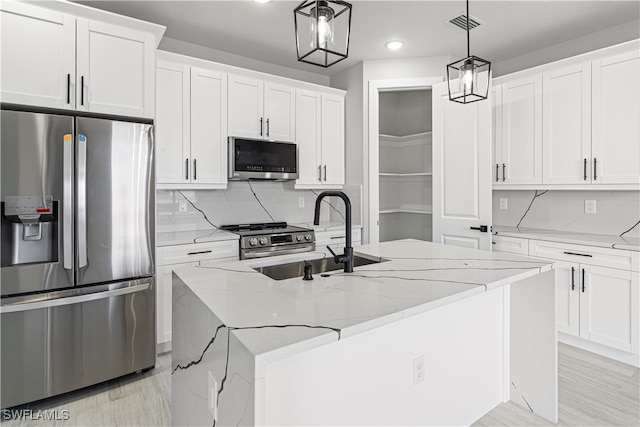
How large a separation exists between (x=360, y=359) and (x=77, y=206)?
6.25ft

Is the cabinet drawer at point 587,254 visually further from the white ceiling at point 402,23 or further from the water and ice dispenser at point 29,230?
the water and ice dispenser at point 29,230

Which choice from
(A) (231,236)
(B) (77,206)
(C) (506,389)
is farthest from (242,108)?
(C) (506,389)

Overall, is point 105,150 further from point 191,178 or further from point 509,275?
point 509,275

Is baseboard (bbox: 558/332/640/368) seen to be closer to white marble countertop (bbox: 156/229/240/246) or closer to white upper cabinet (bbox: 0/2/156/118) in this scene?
white marble countertop (bbox: 156/229/240/246)

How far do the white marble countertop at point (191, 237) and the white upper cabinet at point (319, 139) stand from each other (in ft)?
3.42

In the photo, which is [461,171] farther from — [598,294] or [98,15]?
[98,15]

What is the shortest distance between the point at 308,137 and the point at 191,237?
1642 mm

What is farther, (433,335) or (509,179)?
(509,179)

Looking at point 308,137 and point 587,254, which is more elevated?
point 308,137

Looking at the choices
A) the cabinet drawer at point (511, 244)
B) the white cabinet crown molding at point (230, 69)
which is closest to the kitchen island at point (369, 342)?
the cabinet drawer at point (511, 244)

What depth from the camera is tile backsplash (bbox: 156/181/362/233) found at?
3.32 m

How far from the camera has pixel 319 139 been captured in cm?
395

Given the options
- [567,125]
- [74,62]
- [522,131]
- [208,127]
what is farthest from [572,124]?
[74,62]

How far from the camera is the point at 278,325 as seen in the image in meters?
1.03
